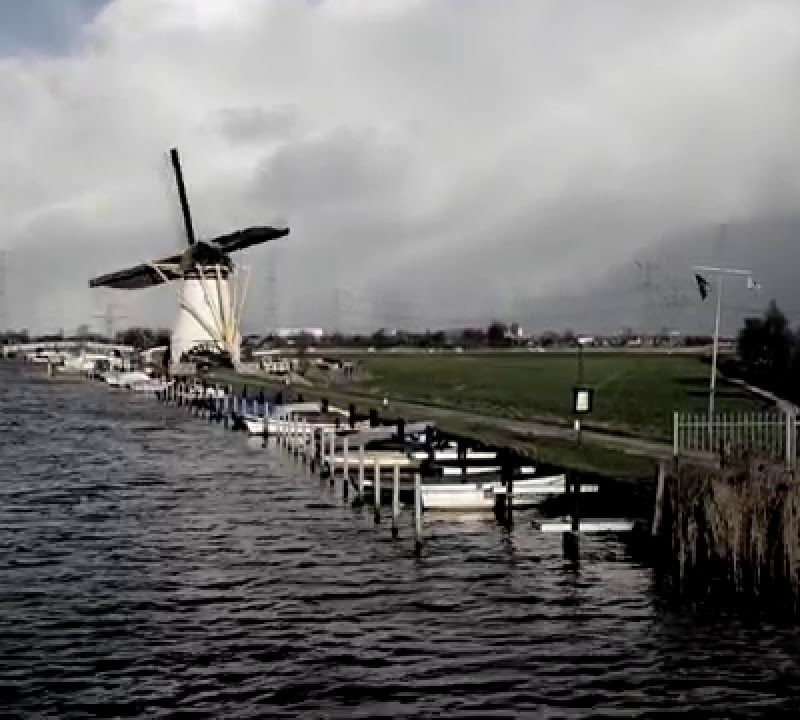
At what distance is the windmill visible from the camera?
150 m

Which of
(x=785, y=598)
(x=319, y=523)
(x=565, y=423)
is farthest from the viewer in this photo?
(x=565, y=423)

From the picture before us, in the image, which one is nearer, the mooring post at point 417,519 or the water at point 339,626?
the water at point 339,626

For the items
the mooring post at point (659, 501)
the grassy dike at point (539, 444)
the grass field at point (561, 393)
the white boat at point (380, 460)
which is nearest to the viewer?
the mooring post at point (659, 501)

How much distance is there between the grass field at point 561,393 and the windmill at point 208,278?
1631 centimetres

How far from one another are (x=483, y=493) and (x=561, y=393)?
77531mm

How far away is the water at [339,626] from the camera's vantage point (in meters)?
22.8

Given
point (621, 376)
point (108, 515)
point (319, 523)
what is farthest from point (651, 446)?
point (621, 376)

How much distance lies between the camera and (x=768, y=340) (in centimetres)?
14975

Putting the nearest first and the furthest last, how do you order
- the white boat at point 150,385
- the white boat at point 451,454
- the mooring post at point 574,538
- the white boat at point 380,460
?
the mooring post at point 574,538, the white boat at point 451,454, the white boat at point 380,460, the white boat at point 150,385

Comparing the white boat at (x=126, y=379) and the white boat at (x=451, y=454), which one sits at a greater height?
the white boat at (x=451, y=454)

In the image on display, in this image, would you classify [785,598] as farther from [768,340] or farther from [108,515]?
[768,340]

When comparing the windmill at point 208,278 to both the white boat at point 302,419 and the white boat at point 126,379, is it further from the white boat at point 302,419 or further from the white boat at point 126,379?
the white boat at point 302,419

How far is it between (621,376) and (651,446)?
394ft

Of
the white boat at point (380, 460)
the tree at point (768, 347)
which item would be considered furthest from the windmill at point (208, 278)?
the white boat at point (380, 460)
